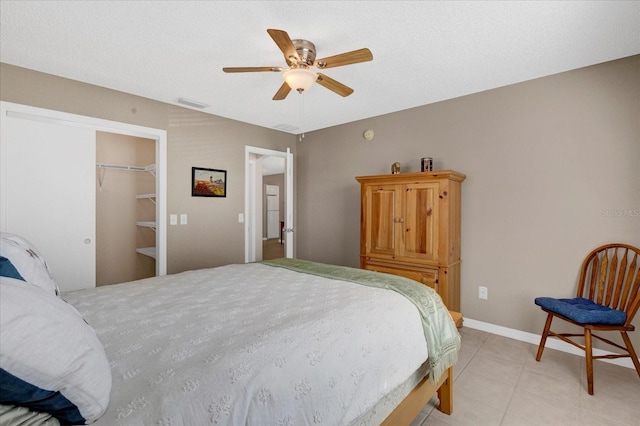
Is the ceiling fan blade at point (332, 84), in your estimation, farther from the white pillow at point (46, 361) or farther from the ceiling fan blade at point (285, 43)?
the white pillow at point (46, 361)

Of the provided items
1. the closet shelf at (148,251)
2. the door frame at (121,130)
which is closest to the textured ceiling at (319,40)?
the door frame at (121,130)

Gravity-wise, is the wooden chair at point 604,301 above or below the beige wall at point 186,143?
below

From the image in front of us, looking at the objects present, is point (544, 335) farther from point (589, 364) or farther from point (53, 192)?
point (53, 192)

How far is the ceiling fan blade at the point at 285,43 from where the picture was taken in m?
1.72

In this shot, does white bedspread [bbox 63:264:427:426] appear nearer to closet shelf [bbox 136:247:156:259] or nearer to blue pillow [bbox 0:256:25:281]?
blue pillow [bbox 0:256:25:281]

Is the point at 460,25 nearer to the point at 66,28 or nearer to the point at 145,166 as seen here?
the point at 66,28

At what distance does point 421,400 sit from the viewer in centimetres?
168

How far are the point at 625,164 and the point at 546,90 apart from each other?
899 millimetres

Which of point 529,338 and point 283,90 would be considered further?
point 529,338

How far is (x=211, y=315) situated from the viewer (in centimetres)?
146

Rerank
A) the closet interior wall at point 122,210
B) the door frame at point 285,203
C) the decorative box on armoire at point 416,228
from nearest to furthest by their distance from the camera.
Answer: the decorative box on armoire at point 416,228
the closet interior wall at point 122,210
the door frame at point 285,203

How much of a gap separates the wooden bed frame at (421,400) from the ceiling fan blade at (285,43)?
6.67 feet

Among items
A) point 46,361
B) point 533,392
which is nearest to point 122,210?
point 46,361

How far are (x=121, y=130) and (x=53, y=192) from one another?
0.84m
